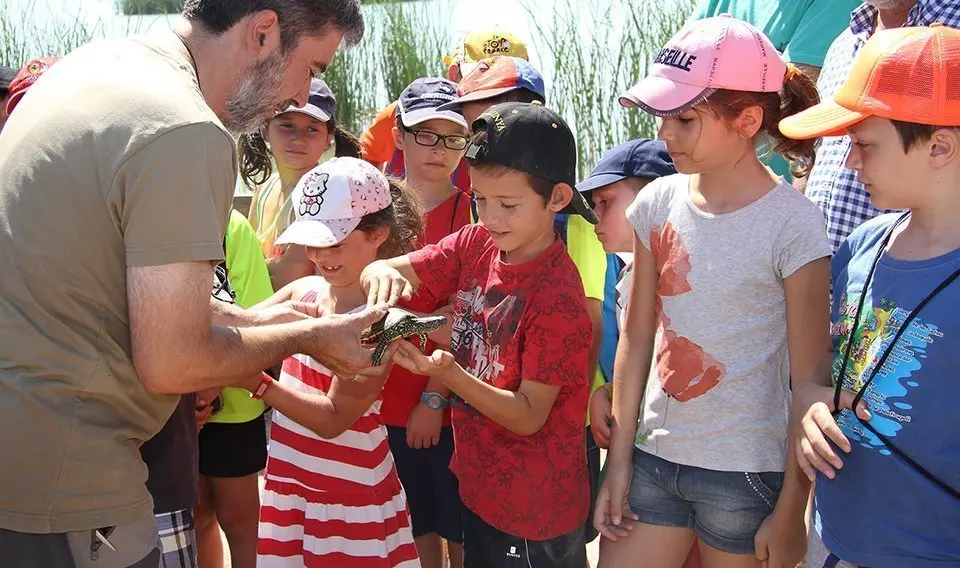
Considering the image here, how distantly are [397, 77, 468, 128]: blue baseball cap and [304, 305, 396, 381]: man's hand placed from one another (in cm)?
157

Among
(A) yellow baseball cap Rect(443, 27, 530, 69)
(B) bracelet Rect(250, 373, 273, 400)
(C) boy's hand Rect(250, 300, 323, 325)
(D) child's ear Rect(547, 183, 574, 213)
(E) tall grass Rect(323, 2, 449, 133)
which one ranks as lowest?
(E) tall grass Rect(323, 2, 449, 133)

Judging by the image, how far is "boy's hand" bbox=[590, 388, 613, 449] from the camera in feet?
10.1

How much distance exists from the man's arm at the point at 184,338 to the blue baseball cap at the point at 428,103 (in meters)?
1.86

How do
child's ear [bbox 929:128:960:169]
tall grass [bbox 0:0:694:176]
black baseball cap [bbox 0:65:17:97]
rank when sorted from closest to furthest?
1. child's ear [bbox 929:128:960:169]
2. black baseball cap [bbox 0:65:17:97]
3. tall grass [bbox 0:0:694:176]

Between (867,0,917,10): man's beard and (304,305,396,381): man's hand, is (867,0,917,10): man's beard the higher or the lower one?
the higher one

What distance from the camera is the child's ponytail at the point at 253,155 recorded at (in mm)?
5160

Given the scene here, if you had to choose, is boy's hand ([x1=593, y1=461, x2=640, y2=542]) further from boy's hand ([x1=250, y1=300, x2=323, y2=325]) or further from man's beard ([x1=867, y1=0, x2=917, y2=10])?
man's beard ([x1=867, y1=0, x2=917, y2=10])

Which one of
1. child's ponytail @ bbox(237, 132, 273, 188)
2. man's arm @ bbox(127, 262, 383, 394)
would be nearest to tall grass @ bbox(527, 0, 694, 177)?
child's ponytail @ bbox(237, 132, 273, 188)

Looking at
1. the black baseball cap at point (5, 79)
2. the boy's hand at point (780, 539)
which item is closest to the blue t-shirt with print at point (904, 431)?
the boy's hand at point (780, 539)

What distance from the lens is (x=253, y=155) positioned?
5.19 m

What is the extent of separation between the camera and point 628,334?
298 centimetres

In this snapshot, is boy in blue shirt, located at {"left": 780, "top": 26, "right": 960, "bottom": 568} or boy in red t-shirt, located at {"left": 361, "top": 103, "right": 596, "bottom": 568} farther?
boy in red t-shirt, located at {"left": 361, "top": 103, "right": 596, "bottom": 568}

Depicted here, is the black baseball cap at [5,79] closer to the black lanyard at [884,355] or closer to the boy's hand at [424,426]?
the boy's hand at [424,426]

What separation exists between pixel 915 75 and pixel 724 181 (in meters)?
0.63
